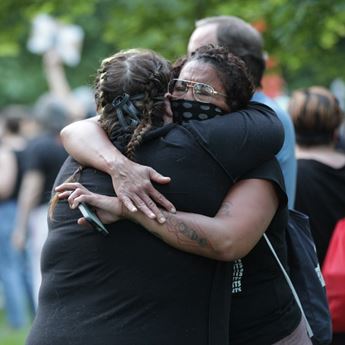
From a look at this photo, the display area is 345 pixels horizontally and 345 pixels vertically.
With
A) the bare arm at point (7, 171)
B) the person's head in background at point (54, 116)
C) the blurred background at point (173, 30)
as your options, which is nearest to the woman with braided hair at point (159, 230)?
the blurred background at point (173, 30)

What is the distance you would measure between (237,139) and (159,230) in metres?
0.38

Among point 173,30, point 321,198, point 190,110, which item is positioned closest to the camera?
point 190,110

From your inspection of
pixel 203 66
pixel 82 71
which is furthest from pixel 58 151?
pixel 82 71

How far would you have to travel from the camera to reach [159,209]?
9.11 feet

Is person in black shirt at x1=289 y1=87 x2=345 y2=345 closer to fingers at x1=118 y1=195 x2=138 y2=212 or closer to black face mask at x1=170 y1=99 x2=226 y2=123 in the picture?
black face mask at x1=170 y1=99 x2=226 y2=123

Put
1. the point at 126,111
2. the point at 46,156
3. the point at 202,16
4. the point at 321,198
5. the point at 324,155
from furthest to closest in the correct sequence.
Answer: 1. the point at 46,156
2. the point at 202,16
3. the point at 324,155
4. the point at 321,198
5. the point at 126,111

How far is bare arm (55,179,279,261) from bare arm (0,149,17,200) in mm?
6919

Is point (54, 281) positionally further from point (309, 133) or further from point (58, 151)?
point (58, 151)

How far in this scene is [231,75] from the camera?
306 centimetres

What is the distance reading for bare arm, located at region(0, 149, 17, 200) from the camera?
958 centimetres

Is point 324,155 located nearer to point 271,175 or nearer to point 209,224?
point 271,175

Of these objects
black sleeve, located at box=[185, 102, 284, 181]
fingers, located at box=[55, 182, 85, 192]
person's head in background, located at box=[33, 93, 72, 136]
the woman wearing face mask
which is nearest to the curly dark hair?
the woman wearing face mask

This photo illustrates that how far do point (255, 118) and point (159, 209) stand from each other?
1.52 feet

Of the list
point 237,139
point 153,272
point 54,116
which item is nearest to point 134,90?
point 237,139
